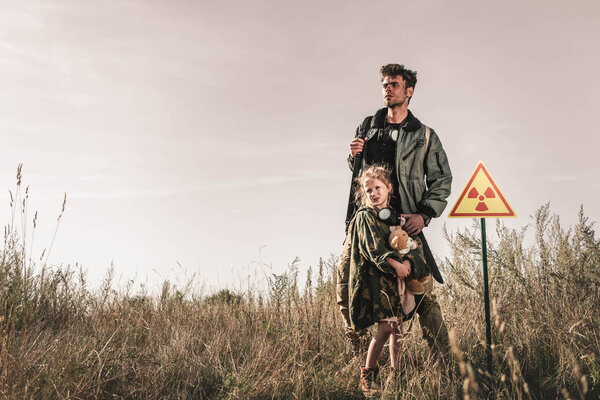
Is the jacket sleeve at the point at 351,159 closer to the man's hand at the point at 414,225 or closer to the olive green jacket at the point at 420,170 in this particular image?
the olive green jacket at the point at 420,170

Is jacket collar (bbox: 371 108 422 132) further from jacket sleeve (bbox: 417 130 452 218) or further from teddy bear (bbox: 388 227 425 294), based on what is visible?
teddy bear (bbox: 388 227 425 294)

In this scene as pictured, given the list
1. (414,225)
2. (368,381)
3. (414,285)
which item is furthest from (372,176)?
(368,381)

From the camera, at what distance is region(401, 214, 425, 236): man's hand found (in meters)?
3.85

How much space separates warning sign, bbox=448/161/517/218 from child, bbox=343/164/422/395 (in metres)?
1.12

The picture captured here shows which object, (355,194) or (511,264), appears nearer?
(355,194)

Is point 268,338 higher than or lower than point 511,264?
lower

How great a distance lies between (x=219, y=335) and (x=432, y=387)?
2297 millimetres

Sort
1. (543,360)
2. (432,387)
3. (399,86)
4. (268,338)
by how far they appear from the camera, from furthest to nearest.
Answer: (268,338) → (543,360) → (399,86) → (432,387)

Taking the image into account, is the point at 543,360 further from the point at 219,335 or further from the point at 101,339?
the point at 101,339

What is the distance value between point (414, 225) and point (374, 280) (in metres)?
0.63

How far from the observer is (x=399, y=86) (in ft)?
14.0

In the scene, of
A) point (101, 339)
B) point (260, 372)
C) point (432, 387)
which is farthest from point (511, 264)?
point (101, 339)

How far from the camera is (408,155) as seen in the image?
13.7ft

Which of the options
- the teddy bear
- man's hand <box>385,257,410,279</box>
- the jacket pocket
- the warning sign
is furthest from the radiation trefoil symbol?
man's hand <box>385,257,410,279</box>
